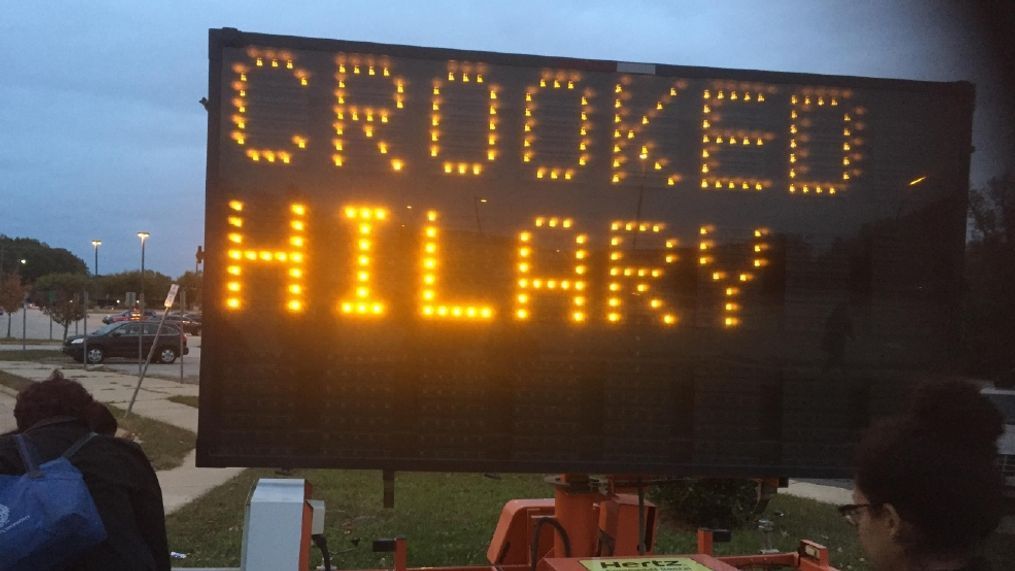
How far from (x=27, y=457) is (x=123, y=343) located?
2546cm

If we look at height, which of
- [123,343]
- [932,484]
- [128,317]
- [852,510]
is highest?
[932,484]

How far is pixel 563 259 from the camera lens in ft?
8.73

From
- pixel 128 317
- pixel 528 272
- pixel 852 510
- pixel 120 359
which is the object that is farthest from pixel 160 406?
pixel 128 317

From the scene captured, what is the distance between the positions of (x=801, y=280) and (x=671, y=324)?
1.77 feet

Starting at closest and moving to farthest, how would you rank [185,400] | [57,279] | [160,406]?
[160,406] → [185,400] → [57,279]

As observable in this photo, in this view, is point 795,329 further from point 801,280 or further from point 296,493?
point 296,493

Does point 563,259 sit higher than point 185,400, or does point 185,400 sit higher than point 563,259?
point 563,259

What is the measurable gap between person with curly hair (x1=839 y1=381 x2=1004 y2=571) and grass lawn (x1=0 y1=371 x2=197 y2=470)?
977cm

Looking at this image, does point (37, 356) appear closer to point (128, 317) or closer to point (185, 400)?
point (185, 400)

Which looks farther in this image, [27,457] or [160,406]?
[160,406]

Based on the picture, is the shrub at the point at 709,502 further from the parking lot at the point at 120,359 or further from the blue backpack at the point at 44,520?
the parking lot at the point at 120,359

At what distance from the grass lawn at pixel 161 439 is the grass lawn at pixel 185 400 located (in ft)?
5.67

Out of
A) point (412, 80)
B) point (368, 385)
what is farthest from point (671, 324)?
point (412, 80)

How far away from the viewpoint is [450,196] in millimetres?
2643
